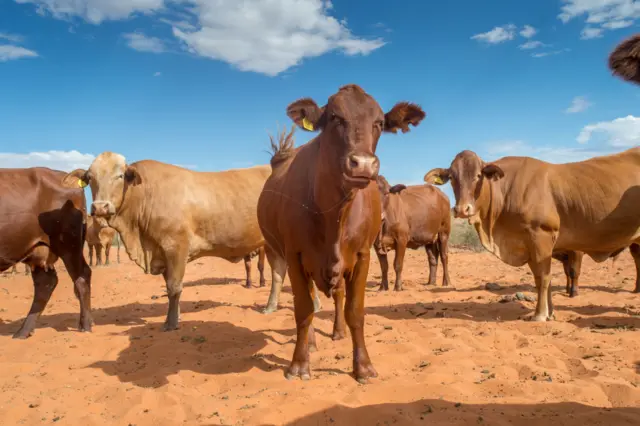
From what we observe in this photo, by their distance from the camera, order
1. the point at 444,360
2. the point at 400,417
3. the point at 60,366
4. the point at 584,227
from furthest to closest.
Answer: the point at 584,227 → the point at 60,366 → the point at 444,360 → the point at 400,417

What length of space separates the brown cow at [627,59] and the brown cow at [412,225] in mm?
7125

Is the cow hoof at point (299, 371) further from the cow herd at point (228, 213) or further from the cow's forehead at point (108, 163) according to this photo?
the cow's forehead at point (108, 163)

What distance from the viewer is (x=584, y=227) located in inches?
275

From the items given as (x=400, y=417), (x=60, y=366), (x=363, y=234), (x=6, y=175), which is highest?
(x=6, y=175)

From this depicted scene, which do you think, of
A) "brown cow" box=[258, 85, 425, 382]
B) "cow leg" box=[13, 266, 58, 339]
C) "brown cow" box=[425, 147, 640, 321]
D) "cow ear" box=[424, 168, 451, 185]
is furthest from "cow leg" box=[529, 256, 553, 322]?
"cow leg" box=[13, 266, 58, 339]

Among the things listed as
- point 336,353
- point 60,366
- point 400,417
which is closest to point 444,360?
point 336,353

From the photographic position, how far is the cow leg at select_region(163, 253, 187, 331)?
6.93m

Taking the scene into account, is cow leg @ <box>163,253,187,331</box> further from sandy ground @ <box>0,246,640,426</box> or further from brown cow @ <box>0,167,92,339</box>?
brown cow @ <box>0,167,92,339</box>

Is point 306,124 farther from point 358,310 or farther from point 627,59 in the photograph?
point 627,59

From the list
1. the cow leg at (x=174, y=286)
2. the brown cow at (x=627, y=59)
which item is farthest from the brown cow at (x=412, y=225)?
the brown cow at (x=627, y=59)

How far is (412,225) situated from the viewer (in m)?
12.4

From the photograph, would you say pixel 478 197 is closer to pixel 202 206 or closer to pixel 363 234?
pixel 363 234

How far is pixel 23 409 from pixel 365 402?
9.44 feet

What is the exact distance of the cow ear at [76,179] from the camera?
6.97 metres
